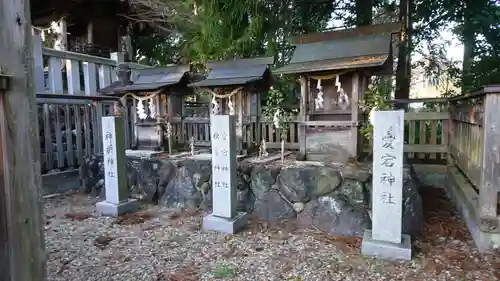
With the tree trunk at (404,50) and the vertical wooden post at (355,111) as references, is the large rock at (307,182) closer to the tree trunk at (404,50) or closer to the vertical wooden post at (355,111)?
the vertical wooden post at (355,111)

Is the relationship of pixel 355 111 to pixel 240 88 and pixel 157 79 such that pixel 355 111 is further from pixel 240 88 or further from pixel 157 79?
pixel 157 79

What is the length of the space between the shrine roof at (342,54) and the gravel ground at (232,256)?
2417 mm

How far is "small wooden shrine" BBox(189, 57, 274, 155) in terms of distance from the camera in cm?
570

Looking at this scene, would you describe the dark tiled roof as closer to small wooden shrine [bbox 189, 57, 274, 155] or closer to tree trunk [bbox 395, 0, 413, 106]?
small wooden shrine [bbox 189, 57, 274, 155]

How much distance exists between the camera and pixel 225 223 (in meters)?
4.36

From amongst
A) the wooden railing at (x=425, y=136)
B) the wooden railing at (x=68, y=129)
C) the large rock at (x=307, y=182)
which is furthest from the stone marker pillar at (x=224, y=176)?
the wooden railing at (x=68, y=129)

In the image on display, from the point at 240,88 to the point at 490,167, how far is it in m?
3.72

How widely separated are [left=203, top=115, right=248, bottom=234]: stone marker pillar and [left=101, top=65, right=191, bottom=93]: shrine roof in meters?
2.33

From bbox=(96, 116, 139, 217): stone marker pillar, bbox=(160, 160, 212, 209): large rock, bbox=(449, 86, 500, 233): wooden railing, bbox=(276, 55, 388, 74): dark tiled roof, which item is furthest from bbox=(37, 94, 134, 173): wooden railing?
bbox=(449, 86, 500, 233): wooden railing

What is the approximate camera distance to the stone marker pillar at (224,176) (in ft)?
14.6

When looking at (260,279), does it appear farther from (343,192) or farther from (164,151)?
(164,151)

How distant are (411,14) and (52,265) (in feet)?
25.9

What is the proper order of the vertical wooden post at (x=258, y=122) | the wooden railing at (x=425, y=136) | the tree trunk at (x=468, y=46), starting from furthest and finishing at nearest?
the tree trunk at (x=468, y=46)
the vertical wooden post at (x=258, y=122)
the wooden railing at (x=425, y=136)

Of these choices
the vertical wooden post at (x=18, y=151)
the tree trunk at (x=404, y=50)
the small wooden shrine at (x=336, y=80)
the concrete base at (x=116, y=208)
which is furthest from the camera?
the tree trunk at (x=404, y=50)
